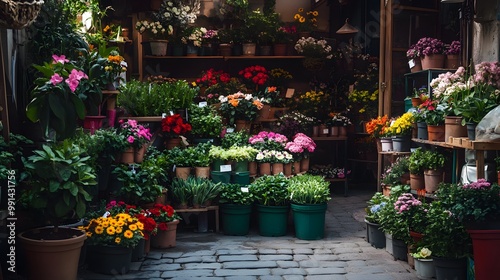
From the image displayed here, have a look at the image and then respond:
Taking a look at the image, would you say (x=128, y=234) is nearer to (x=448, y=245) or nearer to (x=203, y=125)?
(x=448, y=245)

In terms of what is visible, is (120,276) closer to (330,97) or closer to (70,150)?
(70,150)

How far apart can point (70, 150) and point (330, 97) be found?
664 cm

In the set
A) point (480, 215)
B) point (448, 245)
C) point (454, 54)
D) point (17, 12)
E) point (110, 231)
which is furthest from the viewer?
point (454, 54)

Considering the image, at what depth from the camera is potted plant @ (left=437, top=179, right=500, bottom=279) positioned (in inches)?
185

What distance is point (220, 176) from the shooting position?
8031 mm

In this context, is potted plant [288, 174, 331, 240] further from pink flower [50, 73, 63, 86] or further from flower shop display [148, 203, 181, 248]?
pink flower [50, 73, 63, 86]

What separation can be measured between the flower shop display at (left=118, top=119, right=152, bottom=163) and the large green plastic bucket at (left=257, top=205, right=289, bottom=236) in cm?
160

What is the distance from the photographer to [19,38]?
6086mm

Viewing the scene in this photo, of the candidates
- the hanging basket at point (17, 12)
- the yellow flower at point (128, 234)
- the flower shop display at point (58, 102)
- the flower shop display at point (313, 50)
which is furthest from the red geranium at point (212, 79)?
the hanging basket at point (17, 12)

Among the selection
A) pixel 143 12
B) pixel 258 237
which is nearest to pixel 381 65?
pixel 258 237

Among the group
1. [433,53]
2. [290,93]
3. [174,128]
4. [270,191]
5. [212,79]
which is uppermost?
[433,53]

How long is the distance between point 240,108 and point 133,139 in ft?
8.86

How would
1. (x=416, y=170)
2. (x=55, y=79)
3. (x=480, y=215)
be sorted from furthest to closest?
1. (x=416, y=170)
2. (x=55, y=79)
3. (x=480, y=215)

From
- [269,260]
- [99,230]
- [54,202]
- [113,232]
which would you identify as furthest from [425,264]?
[54,202]
